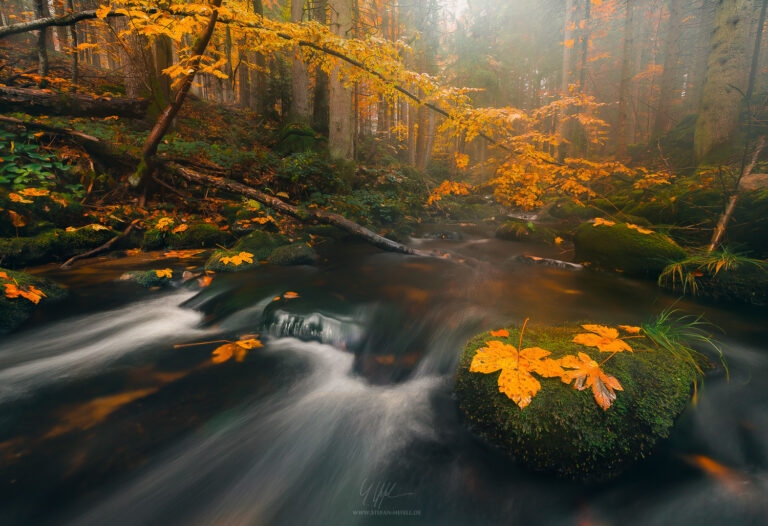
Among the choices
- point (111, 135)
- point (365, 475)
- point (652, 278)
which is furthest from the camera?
point (111, 135)

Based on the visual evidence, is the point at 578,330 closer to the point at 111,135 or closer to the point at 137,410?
the point at 137,410

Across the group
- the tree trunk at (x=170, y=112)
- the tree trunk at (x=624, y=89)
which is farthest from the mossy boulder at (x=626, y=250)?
the tree trunk at (x=624, y=89)

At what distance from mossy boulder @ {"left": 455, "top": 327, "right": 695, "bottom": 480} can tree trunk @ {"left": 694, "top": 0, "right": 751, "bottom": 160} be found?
834 cm

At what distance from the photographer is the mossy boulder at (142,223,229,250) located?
232 inches

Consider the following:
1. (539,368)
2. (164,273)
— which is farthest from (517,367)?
(164,273)

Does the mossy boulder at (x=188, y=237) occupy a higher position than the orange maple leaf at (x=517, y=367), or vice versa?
the mossy boulder at (x=188, y=237)

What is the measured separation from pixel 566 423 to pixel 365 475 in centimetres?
128

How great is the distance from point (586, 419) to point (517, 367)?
1.44ft

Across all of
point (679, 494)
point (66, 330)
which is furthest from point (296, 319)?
point (679, 494)

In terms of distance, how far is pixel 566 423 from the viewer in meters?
1.82

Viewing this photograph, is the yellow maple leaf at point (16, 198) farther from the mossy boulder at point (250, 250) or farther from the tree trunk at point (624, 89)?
the tree trunk at point (624, 89)

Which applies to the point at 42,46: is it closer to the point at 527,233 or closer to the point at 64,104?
the point at 64,104

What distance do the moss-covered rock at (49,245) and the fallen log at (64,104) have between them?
299cm

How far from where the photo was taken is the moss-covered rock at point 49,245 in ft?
14.5
